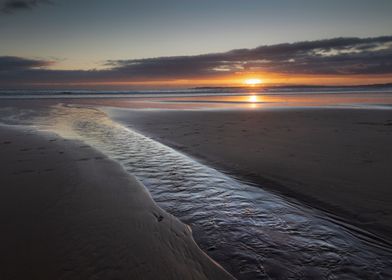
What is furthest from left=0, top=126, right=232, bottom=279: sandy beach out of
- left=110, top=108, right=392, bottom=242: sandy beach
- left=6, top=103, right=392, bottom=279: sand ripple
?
left=110, top=108, right=392, bottom=242: sandy beach

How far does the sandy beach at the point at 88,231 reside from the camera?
2.54 meters

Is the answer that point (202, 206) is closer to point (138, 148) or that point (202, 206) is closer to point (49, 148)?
point (138, 148)

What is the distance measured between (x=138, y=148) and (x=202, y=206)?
4.15 m

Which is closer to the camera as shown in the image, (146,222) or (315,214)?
(146,222)

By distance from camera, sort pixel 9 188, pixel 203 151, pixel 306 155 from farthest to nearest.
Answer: pixel 203 151 < pixel 306 155 < pixel 9 188

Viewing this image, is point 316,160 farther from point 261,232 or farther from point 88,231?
point 88,231

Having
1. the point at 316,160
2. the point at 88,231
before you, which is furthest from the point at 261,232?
the point at 316,160

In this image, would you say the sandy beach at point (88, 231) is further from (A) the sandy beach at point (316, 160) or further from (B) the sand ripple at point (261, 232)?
(A) the sandy beach at point (316, 160)

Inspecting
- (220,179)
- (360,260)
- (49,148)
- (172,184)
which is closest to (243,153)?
(220,179)

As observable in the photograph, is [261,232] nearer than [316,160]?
Yes

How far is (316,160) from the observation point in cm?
617

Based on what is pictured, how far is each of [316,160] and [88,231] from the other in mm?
4770

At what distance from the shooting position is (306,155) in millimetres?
6617

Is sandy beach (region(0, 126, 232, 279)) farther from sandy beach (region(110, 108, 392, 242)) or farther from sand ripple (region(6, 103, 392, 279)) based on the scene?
sandy beach (region(110, 108, 392, 242))
